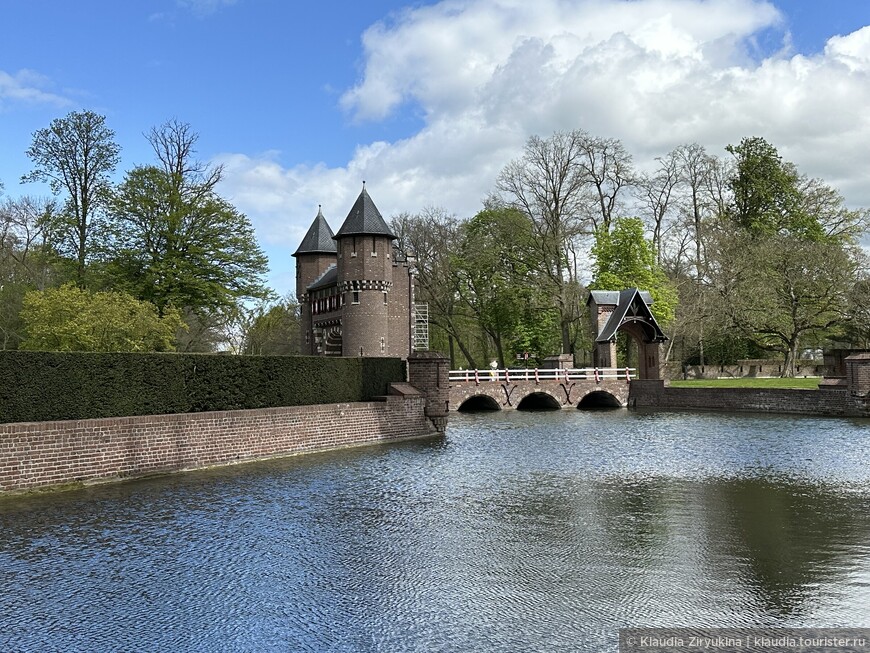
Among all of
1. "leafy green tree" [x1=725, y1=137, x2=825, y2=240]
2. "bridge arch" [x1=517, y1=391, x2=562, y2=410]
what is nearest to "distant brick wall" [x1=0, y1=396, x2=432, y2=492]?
"bridge arch" [x1=517, y1=391, x2=562, y2=410]

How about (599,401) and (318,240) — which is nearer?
(599,401)

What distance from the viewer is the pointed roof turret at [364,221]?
4031 centimetres

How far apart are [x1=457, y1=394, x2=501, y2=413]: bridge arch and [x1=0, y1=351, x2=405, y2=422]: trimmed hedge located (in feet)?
54.8

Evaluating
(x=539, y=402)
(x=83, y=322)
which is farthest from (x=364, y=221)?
(x=83, y=322)

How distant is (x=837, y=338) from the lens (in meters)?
48.6

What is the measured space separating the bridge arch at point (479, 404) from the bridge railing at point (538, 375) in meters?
1.08

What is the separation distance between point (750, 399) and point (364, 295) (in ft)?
66.1

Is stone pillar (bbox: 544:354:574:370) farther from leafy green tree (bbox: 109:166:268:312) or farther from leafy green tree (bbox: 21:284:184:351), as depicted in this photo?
leafy green tree (bbox: 21:284:184:351)

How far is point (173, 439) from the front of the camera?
15969 millimetres

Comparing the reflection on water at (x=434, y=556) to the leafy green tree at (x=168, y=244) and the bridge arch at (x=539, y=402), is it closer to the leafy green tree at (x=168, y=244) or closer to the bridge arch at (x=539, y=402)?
the leafy green tree at (x=168, y=244)

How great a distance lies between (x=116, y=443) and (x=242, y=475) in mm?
2560

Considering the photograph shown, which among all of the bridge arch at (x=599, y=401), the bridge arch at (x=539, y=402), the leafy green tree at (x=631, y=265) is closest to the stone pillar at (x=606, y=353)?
the bridge arch at (x=599, y=401)

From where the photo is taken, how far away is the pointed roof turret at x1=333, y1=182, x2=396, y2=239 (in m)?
40.3

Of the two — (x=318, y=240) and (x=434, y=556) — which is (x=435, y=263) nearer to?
(x=318, y=240)
